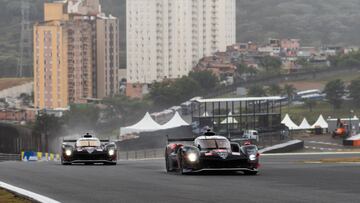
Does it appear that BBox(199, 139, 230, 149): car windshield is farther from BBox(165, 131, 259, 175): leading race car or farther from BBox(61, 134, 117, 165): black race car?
BBox(61, 134, 117, 165): black race car

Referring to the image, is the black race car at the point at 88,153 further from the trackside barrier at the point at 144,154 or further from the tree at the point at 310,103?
the tree at the point at 310,103

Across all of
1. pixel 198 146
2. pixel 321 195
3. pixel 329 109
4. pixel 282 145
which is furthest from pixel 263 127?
pixel 329 109

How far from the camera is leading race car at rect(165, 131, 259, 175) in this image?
1335 inches

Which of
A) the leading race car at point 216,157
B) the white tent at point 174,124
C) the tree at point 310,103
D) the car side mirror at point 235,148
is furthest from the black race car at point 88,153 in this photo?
the tree at point 310,103

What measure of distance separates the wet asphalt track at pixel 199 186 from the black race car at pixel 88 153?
11.3 meters

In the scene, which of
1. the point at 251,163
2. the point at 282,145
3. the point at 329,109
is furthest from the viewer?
the point at 329,109

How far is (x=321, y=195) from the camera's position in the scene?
2347cm

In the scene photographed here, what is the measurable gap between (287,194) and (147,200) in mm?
3165

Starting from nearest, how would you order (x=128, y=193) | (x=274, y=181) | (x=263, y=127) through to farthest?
1. (x=128, y=193)
2. (x=274, y=181)
3. (x=263, y=127)

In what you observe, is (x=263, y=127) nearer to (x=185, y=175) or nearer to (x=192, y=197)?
(x=185, y=175)

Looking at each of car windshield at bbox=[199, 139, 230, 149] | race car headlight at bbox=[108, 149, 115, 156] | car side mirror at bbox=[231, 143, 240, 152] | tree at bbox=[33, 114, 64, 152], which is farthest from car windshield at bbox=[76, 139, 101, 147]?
tree at bbox=[33, 114, 64, 152]

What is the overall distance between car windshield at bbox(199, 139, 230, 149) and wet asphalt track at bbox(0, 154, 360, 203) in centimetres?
103

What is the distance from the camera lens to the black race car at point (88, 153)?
1848 inches

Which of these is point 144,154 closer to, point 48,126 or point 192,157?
point 192,157
